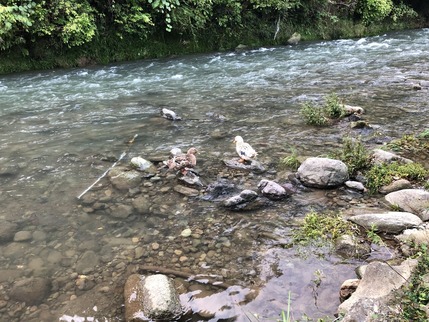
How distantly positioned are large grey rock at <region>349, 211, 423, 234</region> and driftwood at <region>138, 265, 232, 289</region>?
1547mm

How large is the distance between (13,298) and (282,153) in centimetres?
397

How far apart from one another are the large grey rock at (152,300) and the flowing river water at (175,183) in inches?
4.8

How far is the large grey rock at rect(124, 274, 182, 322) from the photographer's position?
2844 mm

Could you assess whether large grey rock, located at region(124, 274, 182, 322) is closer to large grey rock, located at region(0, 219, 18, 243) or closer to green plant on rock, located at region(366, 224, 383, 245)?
large grey rock, located at region(0, 219, 18, 243)

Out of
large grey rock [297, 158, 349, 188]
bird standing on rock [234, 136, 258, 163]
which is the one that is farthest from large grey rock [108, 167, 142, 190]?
large grey rock [297, 158, 349, 188]

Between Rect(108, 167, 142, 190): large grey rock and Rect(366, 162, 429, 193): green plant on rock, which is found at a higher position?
Rect(108, 167, 142, 190): large grey rock

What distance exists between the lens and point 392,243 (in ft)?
11.5

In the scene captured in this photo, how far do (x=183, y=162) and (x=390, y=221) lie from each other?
8.92 ft

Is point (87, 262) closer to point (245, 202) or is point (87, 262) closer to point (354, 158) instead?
point (245, 202)

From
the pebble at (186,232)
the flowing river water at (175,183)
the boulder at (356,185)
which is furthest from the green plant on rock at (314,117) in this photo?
the pebble at (186,232)

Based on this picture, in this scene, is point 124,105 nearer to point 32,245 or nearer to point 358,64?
point 32,245

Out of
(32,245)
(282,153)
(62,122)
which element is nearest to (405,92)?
(282,153)

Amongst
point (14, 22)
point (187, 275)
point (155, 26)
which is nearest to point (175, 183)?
point (187, 275)

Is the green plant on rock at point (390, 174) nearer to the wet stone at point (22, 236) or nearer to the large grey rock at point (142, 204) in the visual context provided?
the large grey rock at point (142, 204)
